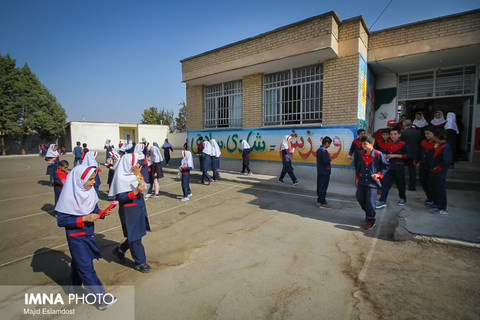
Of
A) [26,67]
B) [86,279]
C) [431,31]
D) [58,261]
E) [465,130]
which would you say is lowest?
[58,261]

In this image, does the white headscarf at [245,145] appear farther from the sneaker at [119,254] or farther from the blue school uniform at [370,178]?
the sneaker at [119,254]

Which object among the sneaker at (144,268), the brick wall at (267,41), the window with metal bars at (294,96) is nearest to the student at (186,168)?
the sneaker at (144,268)

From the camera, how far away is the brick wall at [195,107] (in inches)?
512

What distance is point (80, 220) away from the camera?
2.54 meters

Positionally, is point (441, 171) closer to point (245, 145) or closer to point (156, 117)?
point (245, 145)

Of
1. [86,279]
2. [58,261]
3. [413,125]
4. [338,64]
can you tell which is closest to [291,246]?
[86,279]

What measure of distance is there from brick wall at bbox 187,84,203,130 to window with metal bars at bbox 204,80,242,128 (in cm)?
28

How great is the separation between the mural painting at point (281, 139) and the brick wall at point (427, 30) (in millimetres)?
3351

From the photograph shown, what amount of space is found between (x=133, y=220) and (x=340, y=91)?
310 inches

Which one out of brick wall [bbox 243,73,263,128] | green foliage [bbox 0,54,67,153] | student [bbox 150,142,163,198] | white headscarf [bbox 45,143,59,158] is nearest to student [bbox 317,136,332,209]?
student [bbox 150,142,163,198]

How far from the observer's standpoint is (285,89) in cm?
1007

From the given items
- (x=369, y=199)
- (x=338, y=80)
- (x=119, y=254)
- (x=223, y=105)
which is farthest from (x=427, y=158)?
(x=223, y=105)

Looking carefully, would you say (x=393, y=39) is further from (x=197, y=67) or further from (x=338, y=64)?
(x=197, y=67)

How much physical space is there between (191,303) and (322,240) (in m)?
2.43
